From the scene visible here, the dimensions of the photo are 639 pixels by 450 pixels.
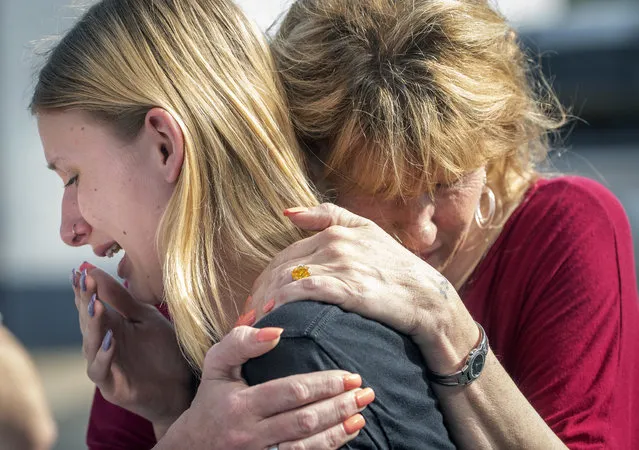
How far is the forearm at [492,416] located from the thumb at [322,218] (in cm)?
38

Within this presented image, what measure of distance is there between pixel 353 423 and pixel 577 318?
0.84 m

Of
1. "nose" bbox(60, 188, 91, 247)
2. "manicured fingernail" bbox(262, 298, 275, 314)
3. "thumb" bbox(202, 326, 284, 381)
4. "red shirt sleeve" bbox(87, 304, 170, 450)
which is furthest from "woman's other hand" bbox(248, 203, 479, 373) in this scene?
"red shirt sleeve" bbox(87, 304, 170, 450)

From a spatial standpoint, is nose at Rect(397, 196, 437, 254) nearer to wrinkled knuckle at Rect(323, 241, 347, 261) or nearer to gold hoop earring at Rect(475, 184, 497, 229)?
gold hoop earring at Rect(475, 184, 497, 229)

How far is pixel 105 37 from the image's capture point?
82.2 inches

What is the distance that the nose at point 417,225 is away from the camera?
7.28ft

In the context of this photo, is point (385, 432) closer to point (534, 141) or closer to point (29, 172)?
point (534, 141)

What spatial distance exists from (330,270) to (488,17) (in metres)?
0.94

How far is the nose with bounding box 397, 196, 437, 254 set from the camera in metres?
2.22

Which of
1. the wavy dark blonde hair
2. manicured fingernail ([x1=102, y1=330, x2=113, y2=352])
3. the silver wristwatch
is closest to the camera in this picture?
the silver wristwatch

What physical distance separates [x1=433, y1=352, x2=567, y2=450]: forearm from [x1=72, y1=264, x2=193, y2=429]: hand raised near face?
0.85m

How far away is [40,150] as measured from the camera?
8.05 m

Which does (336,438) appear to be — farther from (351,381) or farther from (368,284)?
(368,284)

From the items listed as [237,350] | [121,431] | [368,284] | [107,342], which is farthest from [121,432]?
[368,284]

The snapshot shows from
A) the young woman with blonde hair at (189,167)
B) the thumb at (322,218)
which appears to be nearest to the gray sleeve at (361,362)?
the young woman with blonde hair at (189,167)
